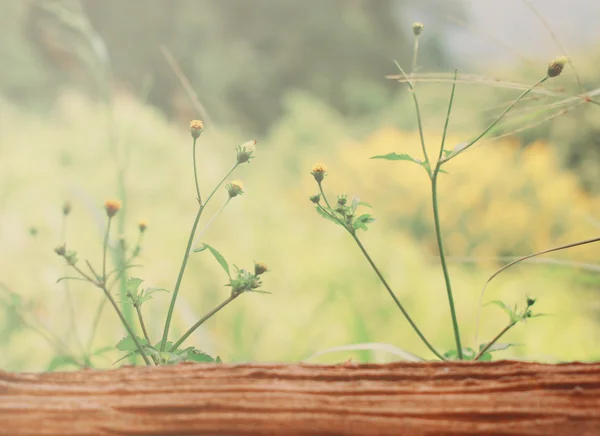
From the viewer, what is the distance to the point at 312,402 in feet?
0.75

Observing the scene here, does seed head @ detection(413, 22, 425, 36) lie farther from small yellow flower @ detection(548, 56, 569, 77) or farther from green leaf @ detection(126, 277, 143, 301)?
green leaf @ detection(126, 277, 143, 301)

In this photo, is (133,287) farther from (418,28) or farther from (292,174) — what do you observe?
(292,174)

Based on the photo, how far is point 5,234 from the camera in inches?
43.4

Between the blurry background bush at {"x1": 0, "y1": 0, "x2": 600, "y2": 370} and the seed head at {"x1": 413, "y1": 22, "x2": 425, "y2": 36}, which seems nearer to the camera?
the seed head at {"x1": 413, "y1": 22, "x2": 425, "y2": 36}

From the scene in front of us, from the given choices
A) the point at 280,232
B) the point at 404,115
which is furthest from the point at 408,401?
the point at 404,115

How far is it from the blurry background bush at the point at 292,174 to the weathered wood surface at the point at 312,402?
17cm

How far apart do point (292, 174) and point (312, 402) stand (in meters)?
1.77

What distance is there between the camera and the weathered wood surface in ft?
0.73

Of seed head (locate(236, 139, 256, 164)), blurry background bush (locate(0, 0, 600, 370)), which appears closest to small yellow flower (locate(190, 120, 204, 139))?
seed head (locate(236, 139, 256, 164))

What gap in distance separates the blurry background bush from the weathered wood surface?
17 centimetres

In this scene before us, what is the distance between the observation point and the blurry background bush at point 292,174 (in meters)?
0.87

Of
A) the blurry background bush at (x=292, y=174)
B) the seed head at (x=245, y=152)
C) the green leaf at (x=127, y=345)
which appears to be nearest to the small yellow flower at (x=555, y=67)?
the blurry background bush at (x=292, y=174)

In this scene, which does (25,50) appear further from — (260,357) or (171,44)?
(260,357)

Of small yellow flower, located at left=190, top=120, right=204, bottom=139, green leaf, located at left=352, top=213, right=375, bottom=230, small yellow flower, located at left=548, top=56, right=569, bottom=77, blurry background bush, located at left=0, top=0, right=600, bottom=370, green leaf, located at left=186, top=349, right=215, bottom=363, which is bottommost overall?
green leaf, located at left=186, top=349, right=215, bottom=363
